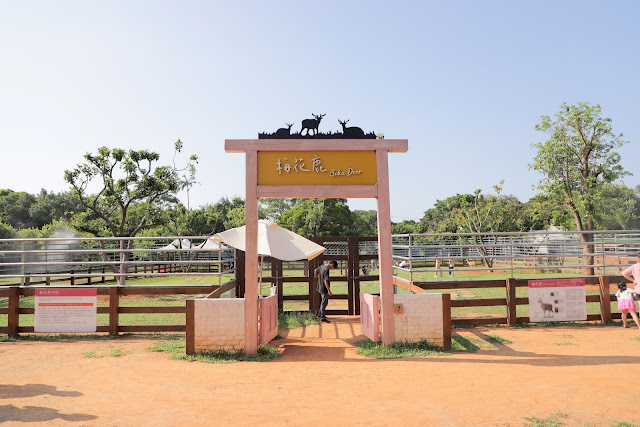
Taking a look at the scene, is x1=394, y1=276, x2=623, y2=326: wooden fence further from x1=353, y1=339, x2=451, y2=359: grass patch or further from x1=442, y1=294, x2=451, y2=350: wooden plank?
x1=353, y1=339, x2=451, y2=359: grass patch

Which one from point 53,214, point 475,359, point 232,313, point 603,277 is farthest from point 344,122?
point 53,214

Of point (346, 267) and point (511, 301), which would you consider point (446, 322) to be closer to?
point (511, 301)

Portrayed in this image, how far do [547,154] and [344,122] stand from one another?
62.3ft

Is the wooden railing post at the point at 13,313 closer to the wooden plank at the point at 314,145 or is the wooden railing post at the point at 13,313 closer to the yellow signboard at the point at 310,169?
the wooden plank at the point at 314,145

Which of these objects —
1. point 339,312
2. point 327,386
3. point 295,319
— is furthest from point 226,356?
point 339,312

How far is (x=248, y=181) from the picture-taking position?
26.0ft

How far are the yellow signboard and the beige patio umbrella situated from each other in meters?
1.55

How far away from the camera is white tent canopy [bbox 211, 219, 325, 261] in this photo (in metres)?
9.02

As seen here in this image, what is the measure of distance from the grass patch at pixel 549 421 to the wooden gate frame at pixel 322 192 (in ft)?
11.2

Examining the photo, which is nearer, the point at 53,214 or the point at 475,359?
the point at 475,359

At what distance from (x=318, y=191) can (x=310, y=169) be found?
0.43 metres

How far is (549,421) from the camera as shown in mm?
4445

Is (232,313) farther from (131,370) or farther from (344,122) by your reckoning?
(344,122)

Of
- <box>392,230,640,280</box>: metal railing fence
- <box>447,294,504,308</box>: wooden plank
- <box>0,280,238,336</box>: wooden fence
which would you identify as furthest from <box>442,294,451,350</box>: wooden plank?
<box>0,280,238,336</box>: wooden fence
